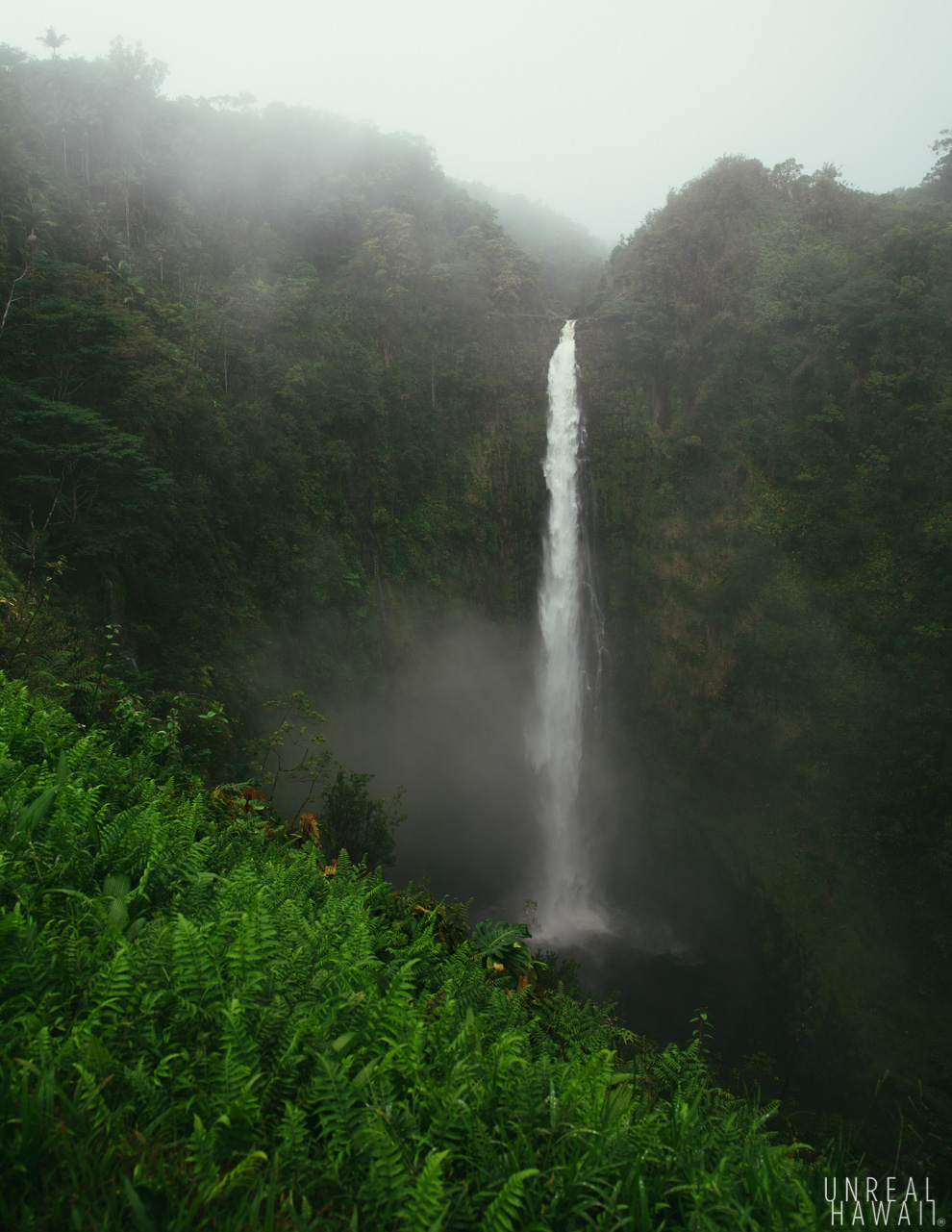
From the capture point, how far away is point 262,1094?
1.86 m

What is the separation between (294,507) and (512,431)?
8.39m

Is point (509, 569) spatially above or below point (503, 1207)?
below

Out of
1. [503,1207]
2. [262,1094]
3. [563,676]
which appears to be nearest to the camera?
[503,1207]

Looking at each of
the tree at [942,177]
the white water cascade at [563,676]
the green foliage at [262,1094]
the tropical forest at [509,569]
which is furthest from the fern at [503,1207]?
the tree at [942,177]

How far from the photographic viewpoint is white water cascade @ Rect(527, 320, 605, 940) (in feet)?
60.5

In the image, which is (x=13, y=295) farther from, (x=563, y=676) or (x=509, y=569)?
(x=563, y=676)

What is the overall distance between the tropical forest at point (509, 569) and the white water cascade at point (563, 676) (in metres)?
0.13

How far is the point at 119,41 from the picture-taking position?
22469mm

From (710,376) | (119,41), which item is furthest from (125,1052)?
(119,41)

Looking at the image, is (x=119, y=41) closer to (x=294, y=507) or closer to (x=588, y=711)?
(x=294, y=507)

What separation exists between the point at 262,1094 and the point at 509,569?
19055 mm

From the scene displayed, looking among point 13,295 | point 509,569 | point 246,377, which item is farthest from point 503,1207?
point 246,377

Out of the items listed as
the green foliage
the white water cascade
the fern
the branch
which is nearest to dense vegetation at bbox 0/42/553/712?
the branch

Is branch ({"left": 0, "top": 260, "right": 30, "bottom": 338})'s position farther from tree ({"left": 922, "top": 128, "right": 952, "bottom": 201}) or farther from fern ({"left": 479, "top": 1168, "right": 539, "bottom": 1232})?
tree ({"left": 922, "top": 128, "right": 952, "bottom": 201})
